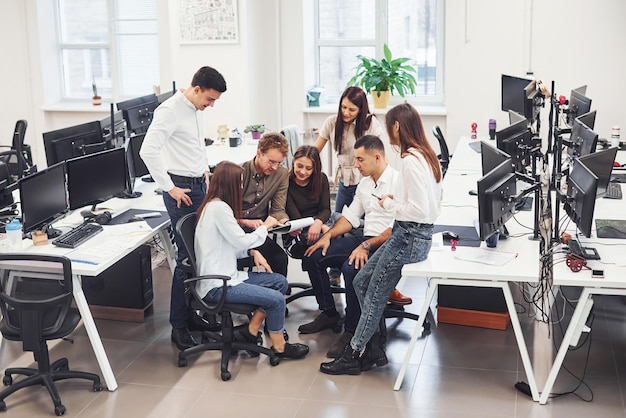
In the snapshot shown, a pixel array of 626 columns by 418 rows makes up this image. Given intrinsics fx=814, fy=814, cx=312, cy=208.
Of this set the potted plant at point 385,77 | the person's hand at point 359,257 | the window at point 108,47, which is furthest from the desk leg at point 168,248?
the window at point 108,47

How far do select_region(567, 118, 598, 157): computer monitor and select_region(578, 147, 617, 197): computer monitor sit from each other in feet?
1.62

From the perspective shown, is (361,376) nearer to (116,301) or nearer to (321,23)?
(116,301)

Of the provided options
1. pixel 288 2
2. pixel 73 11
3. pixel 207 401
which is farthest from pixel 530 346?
pixel 73 11

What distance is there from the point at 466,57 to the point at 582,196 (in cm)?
407

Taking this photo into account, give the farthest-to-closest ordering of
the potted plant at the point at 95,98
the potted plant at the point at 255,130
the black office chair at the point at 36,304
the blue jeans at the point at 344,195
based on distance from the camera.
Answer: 1. the potted plant at the point at 95,98
2. the potted plant at the point at 255,130
3. the blue jeans at the point at 344,195
4. the black office chair at the point at 36,304

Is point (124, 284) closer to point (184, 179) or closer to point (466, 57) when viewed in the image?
point (184, 179)

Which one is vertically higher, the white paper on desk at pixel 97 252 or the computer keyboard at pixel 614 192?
the computer keyboard at pixel 614 192

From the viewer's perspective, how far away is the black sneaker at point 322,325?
16.6 feet

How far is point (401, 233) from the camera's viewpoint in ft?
14.0

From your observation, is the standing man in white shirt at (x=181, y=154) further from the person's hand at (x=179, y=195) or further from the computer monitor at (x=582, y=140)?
the computer monitor at (x=582, y=140)

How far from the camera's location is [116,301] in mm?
5332

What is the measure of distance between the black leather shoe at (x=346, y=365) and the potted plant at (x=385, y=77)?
434 centimetres

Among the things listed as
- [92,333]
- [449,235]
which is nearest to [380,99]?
[449,235]

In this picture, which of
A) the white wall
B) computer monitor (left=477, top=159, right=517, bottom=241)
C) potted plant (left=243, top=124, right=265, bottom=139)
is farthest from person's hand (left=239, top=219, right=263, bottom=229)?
the white wall
